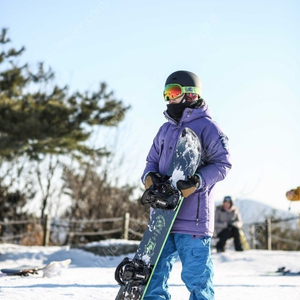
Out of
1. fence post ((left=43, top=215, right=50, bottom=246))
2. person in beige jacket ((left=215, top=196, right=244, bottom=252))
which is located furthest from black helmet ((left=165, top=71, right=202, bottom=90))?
fence post ((left=43, top=215, right=50, bottom=246))

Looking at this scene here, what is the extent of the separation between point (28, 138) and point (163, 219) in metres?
8.53

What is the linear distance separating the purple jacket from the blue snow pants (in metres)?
0.06

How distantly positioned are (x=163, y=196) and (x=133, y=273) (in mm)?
470

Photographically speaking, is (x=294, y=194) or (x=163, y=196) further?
(x=294, y=194)

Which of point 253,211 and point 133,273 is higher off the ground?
point 253,211

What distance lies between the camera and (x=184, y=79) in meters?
3.01

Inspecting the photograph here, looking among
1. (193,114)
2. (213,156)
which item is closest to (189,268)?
(213,156)

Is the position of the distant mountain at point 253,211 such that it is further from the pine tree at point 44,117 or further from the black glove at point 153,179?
the black glove at point 153,179

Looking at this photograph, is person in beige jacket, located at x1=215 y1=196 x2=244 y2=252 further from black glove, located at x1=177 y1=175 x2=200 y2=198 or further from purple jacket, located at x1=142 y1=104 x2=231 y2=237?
black glove, located at x1=177 y1=175 x2=200 y2=198

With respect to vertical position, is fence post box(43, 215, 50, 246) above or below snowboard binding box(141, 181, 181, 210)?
below

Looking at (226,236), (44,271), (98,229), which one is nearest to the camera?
(44,271)

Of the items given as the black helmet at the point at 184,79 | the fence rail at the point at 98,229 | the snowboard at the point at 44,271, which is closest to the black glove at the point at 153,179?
the black helmet at the point at 184,79

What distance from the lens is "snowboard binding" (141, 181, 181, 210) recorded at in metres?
2.67

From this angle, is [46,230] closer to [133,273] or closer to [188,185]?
[133,273]
